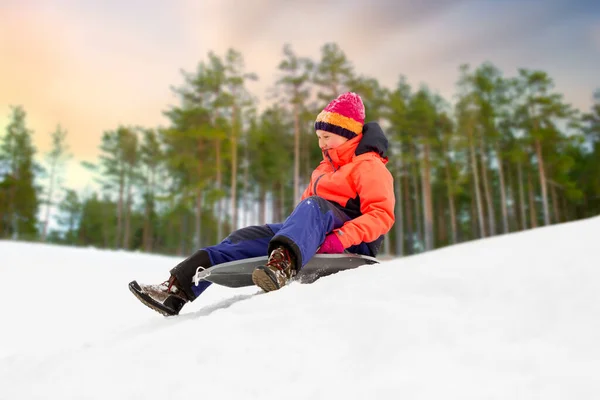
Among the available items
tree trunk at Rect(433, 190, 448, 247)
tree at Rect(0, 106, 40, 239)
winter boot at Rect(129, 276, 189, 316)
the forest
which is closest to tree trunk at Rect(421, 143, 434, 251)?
the forest

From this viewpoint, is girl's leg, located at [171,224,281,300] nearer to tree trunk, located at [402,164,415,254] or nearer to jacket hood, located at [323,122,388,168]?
jacket hood, located at [323,122,388,168]

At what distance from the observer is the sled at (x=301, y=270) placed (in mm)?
2357

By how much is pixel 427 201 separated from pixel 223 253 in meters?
20.6

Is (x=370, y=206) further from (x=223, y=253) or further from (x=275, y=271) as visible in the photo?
(x=223, y=253)

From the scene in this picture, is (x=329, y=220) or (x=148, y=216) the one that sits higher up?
(x=148, y=216)

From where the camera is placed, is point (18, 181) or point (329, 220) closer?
point (329, 220)

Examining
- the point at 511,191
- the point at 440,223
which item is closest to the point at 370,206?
the point at 511,191

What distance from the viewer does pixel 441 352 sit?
50.7 inches

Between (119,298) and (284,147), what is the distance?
21.2 meters

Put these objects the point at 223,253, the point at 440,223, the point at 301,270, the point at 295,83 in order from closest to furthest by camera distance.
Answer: the point at 301,270
the point at 223,253
the point at 295,83
the point at 440,223

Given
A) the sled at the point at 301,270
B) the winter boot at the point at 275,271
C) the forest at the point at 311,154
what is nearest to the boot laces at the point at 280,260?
the winter boot at the point at 275,271

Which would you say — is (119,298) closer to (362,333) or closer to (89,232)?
(362,333)

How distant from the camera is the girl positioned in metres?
2.24

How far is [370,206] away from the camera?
101 inches
